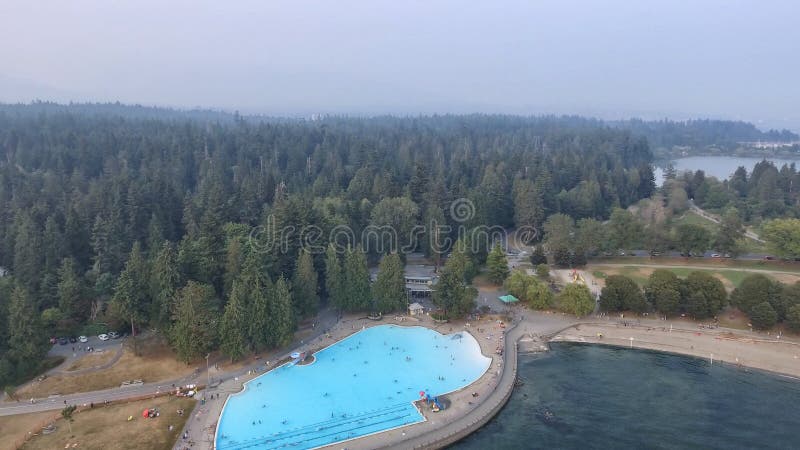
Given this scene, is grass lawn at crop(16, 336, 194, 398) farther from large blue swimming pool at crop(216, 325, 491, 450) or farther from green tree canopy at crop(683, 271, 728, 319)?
green tree canopy at crop(683, 271, 728, 319)

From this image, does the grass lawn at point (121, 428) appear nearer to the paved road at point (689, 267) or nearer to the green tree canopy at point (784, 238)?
the paved road at point (689, 267)

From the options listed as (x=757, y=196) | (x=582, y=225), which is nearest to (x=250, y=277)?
(x=582, y=225)

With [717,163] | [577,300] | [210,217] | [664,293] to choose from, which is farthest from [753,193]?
[717,163]

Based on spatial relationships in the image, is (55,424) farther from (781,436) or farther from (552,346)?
(781,436)

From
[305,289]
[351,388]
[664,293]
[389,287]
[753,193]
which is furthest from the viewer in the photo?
[753,193]

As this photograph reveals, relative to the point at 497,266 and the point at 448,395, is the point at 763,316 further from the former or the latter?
the point at 448,395
